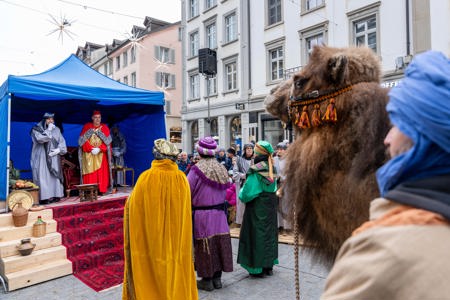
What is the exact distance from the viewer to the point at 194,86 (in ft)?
72.7

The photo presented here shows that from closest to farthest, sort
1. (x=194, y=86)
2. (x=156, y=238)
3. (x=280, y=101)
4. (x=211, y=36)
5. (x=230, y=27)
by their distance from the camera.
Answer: (x=280, y=101) < (x=156, y=238) < (x=230, y=27) < (x=211, y=36) < (x=194, y=86)

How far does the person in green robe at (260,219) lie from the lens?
15.5ft

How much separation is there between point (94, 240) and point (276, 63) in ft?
46.7

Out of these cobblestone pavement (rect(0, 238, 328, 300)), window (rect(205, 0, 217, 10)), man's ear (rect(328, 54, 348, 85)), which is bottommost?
cobblestone pavement (rect(0, 238, 328, 300))

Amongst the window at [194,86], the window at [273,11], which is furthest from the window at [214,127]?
the window at [273,11]

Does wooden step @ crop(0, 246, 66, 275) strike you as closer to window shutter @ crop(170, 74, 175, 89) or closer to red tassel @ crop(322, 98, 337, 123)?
red tassel @ crop(322, 98, 337, 123)

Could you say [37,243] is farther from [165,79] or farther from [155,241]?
[165,79]

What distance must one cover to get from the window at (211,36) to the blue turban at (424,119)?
2078 cm

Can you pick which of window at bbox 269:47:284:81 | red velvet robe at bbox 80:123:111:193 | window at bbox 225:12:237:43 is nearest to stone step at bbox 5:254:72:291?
red velvet robe at bbox 80:123:111:193

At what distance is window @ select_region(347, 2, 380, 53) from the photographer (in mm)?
12867

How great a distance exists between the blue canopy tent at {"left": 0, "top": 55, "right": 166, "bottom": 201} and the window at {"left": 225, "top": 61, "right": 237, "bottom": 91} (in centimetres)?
1110

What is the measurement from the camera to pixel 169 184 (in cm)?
339

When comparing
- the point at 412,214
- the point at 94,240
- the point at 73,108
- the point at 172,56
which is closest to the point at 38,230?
the point at 94,240

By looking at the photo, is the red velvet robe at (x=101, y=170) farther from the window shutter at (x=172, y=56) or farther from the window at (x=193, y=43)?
the window shutter at (x=172, y=56)
